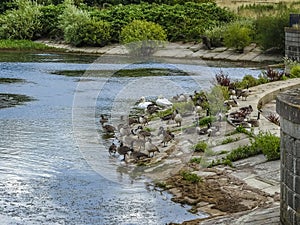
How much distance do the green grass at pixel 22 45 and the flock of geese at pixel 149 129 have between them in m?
27.1

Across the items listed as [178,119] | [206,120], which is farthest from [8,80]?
[206,120]

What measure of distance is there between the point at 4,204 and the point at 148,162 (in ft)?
12.9

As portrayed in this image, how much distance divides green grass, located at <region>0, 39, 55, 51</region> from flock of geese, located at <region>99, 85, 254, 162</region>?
27.1 meters

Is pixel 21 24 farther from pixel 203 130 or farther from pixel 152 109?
pixel 203 130

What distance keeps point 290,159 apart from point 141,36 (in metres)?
37.6

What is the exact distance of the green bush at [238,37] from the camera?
4078cm

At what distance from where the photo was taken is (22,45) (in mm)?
49594

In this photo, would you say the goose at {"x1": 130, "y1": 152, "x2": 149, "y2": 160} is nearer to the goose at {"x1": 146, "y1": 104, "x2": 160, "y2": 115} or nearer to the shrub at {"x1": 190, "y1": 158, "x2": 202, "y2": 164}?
the shrub at {"x1": 190, "y1": 158, "x2": 202, "y2": 164}

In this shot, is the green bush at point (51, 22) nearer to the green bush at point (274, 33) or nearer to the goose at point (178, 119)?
the green bush at point (274, 33)

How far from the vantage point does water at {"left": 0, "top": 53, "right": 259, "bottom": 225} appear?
12.4 m

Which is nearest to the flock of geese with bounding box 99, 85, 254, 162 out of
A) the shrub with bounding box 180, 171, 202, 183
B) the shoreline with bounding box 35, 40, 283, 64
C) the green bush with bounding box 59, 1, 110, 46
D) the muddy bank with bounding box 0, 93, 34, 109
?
the shrub with bounding box 180, 171, 202, 183

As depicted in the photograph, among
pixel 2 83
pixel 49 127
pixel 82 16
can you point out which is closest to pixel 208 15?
pixel 82 16

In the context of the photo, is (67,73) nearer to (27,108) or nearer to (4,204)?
(27,108)

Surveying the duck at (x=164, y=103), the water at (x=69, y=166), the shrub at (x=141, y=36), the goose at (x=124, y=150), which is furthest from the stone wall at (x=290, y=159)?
the shrub at (x=141, y=36)
